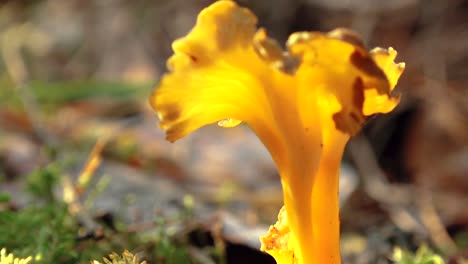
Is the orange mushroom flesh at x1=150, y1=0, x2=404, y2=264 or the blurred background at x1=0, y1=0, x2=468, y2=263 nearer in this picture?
the orange mushroom flesh at x1=150, y1=0, x2=404, y2=264

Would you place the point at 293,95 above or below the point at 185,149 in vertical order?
below

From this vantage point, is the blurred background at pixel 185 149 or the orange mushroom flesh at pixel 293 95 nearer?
the orange mushroom flesh at pixel 293 95

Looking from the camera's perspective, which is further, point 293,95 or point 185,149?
point 185,149

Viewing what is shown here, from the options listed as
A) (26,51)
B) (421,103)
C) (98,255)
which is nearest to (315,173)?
(98,255)
